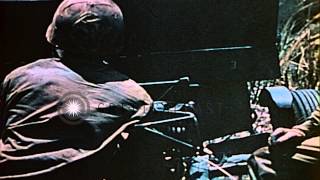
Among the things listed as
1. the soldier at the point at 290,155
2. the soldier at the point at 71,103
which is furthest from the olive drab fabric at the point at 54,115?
the soldier at the point at 290,155

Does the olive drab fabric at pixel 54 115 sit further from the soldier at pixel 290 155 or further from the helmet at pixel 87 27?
the soldier at pixel 290 155

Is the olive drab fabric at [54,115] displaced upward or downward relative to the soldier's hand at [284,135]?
upward

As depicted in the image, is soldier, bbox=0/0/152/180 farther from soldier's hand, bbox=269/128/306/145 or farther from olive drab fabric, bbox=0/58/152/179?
soldier's hand, bbox=269/128/306/145

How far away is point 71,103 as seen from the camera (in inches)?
49.9

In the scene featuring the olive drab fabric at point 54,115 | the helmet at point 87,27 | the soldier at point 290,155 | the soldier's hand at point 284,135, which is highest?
the helmet at point 87,27

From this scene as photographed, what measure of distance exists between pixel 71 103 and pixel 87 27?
6.6 inches

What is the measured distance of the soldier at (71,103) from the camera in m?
1.25

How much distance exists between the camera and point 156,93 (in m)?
1.29

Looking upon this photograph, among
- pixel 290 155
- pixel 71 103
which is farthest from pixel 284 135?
pixel 71 103

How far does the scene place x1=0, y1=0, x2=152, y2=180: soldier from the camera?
1.25 m

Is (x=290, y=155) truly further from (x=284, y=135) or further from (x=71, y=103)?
(x=71, y=103)

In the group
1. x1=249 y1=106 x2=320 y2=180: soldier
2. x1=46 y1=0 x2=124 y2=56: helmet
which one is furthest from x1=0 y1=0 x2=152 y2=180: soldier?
x1=249 y1=106 x2=320 y2=180: soldier

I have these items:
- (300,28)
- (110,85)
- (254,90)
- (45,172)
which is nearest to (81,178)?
(45,172)

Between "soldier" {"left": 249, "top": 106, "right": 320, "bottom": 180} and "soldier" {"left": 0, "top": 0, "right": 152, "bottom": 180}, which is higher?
"soldier" {"left": 0, "top": 0, "right": 152, "bottom": 180}
